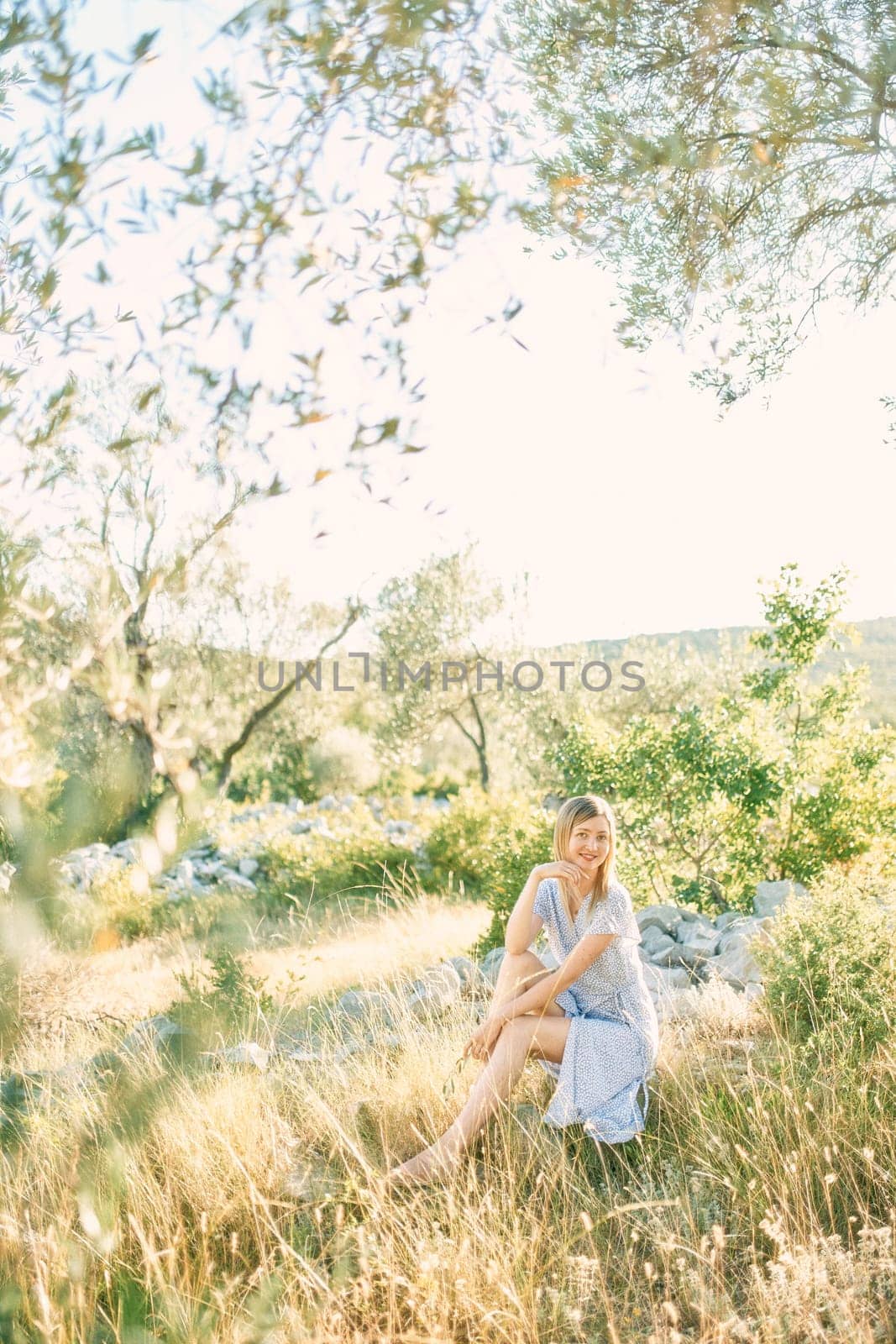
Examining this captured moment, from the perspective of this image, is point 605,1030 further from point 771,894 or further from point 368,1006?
point 771,894

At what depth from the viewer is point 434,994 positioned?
4840 millimetres

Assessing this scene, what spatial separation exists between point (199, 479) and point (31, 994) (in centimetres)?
489

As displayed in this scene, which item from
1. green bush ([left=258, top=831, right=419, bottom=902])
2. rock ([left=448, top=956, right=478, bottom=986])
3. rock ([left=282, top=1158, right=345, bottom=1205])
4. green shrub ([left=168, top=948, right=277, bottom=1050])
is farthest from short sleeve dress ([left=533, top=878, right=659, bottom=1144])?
green bush ([left=258, top=831, right=419, bottom=902])

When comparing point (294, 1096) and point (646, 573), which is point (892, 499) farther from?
point (294, 1096)

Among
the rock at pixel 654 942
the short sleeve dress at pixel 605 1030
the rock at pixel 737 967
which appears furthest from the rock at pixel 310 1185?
the rock at pixel 654 942

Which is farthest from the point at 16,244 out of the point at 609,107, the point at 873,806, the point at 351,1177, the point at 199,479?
the point at 873,806

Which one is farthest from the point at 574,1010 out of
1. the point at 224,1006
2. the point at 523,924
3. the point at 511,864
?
the point at 511,864

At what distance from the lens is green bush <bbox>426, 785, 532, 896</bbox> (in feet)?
35.2

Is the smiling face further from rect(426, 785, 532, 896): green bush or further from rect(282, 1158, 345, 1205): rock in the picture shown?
rect(426, 785, 532, 896): green bush

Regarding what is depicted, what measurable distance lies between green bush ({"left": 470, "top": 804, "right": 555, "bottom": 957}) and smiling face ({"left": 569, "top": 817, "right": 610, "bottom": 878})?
10.6 ft

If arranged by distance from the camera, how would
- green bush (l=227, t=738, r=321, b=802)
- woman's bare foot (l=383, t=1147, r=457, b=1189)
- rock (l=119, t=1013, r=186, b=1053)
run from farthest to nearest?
1. green bush (l=227, t=738, r=321, b=802)
2. rock (l=119, t=1013, r=186, b=1053)
3. woman's bare foot (l=383, t=1147, r=457, b=1189)

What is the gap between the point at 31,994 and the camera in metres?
6.21

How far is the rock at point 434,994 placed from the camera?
174 inches

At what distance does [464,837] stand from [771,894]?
17.5ft
